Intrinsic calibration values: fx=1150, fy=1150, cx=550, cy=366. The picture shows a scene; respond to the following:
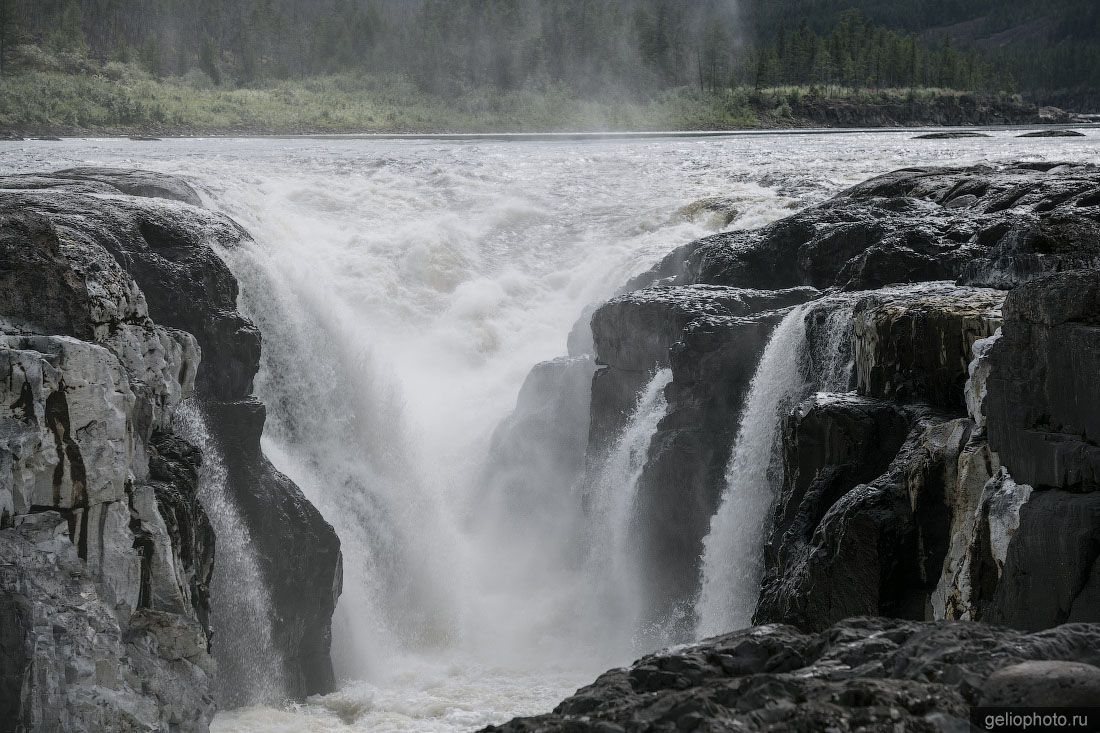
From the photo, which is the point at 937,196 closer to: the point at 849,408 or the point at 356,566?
the point at 849,408

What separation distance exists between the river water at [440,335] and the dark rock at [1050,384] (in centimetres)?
914

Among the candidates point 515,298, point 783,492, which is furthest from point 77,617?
point 515,298

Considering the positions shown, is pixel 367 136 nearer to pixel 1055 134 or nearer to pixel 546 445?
pixel 1055 134

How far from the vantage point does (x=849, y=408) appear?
14.3m

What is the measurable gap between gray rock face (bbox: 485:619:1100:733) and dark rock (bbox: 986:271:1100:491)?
10.5 feet

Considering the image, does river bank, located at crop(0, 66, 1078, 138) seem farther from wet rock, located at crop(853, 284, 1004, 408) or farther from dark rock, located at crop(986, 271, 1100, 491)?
dark rock, located at crop(986, 271, 1100, 491)

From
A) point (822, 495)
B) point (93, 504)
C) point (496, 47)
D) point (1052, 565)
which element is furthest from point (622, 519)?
point (496, 47)

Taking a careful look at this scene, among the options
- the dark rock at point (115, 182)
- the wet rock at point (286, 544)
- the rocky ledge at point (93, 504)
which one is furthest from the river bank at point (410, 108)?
the rocky ledge at point (93, 504)

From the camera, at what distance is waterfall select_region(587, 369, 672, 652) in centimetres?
2114

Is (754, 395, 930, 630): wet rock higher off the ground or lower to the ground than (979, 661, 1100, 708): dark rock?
lower

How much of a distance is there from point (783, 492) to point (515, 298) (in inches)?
733

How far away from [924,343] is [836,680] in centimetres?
729

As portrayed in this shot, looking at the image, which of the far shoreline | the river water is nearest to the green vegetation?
the far shoreline

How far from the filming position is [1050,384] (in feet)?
35.6
